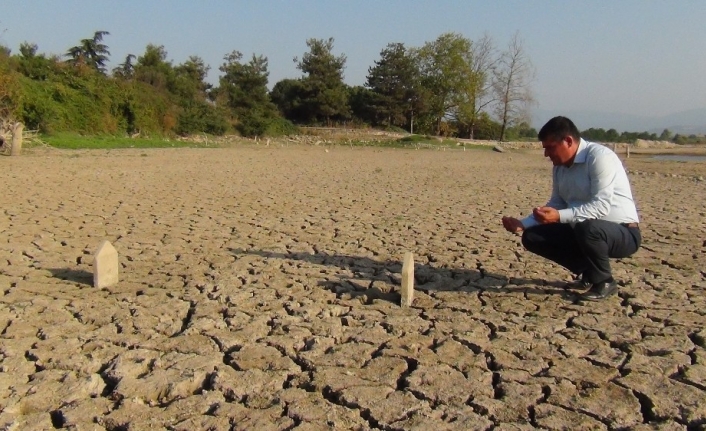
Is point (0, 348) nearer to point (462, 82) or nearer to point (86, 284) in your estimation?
point (86, 284)

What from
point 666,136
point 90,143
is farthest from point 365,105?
point 666,136

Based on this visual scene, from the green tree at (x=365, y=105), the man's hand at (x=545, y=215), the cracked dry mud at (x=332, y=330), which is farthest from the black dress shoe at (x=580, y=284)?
the green tree at (x=365, y=105)

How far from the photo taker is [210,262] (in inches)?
A: 193

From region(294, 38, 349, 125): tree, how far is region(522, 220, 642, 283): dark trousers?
121 feet

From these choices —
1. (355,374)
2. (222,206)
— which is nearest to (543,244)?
(355,374)

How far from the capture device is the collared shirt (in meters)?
3.64

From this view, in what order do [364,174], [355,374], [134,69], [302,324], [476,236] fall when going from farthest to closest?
[134,69], [364,174], [476,236], [302,324], [355,374]

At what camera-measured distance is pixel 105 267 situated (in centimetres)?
408

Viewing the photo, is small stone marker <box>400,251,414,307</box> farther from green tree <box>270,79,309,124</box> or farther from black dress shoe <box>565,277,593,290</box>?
green tree <box>270,79,309,124</box>

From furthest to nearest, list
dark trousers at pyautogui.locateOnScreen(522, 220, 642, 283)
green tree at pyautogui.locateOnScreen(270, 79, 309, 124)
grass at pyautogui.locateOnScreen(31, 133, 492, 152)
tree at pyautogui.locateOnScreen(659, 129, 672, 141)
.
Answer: tree at pyautogui.locateOnScreen(659, 129, 672, 141)
green tree at pyautogui.locateOnScreen(270, 79, 309, 124)
grass at pyautogui.locateOnScreen(31, 133, 492, 152)
dark trousers at pyautogui.locateOnScreen(522, 220, 642, 283)

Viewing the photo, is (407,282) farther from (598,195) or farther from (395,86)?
(395,86)

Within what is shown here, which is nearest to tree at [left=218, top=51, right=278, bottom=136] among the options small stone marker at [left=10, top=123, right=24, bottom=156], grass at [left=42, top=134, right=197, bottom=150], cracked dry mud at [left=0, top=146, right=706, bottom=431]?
grass at [left=42, top=134, right=197, bottom=150]

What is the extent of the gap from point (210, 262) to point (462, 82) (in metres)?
40.6

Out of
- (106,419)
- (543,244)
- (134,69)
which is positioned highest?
(134,69)
